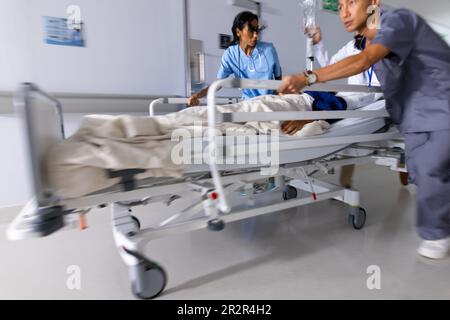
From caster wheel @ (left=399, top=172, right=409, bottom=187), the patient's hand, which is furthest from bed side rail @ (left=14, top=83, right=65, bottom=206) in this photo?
caster wheel @ (left=399, top=172, right=409, bottom=187)

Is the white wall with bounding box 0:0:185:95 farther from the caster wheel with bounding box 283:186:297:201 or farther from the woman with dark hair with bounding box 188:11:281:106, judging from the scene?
the caster wheel with bounding box 283:186:297:201

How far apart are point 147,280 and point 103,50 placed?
2.05m

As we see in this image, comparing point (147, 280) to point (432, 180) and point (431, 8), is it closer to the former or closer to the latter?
point (432, 180)

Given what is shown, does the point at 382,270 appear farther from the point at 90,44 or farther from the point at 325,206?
the point at 90,44

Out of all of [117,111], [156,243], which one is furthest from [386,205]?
[117,111]

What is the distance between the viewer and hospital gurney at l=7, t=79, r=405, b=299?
3.05ft

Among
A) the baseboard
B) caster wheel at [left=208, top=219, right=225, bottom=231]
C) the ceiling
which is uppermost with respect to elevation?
the ceiling

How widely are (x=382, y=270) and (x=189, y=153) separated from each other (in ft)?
3.89

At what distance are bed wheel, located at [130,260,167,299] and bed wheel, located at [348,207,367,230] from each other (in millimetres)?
1354

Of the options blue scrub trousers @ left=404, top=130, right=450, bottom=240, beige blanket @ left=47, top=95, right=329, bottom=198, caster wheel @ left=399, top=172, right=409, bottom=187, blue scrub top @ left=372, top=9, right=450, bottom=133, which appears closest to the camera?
beige blanket @ left=47, top=95, right=329, bottom=198

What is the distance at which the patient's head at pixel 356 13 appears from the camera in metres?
1.53

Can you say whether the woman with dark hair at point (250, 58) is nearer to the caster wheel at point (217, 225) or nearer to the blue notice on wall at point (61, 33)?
the blue notice on wall at point (61, 33)

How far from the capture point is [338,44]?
416cm

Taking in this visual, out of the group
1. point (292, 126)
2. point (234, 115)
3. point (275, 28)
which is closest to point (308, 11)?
point (275, 28)
